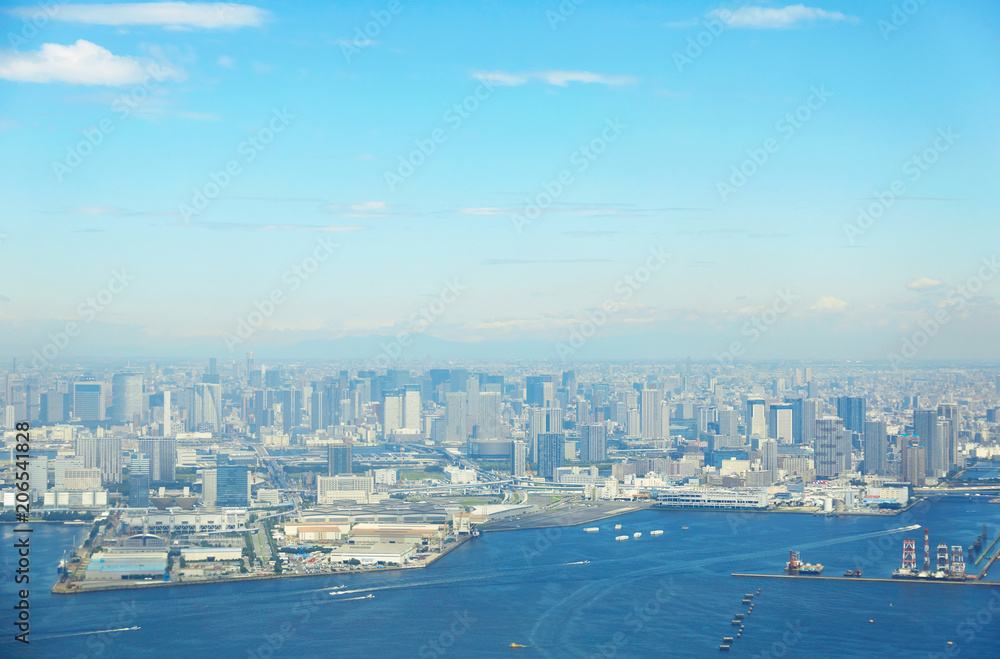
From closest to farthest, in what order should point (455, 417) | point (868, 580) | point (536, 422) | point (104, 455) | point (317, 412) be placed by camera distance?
point (868, 580) < point (104, 455) < point (536, 422) < point (455, 417) < point (317, 412)

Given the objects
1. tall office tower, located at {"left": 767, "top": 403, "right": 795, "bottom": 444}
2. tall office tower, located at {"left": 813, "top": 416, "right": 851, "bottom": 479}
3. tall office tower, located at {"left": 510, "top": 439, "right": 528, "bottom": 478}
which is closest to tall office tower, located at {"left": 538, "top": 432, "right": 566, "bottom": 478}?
tall office tower, located at {"left": 510, "top": 439, "right": 528, "bottom": 478}

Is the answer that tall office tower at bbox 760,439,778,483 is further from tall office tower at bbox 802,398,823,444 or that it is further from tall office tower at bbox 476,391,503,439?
tall office tower at bbox 476,391,503,439

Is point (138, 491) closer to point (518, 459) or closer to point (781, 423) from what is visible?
point (518, 459)

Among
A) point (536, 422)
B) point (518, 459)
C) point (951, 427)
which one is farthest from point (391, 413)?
point (951, 427)

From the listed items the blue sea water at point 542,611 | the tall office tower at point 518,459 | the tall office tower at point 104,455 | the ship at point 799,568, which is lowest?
the blue sea water at point 542,611

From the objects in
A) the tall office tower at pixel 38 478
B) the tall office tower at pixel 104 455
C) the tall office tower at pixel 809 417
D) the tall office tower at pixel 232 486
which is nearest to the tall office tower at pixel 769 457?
the tall office tower at pixel 809 417

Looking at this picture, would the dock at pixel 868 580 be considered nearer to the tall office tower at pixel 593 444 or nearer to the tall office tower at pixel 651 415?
the tall office tower at pixel 593 444

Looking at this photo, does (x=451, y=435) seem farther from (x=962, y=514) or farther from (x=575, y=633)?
(x=575, y=633)
